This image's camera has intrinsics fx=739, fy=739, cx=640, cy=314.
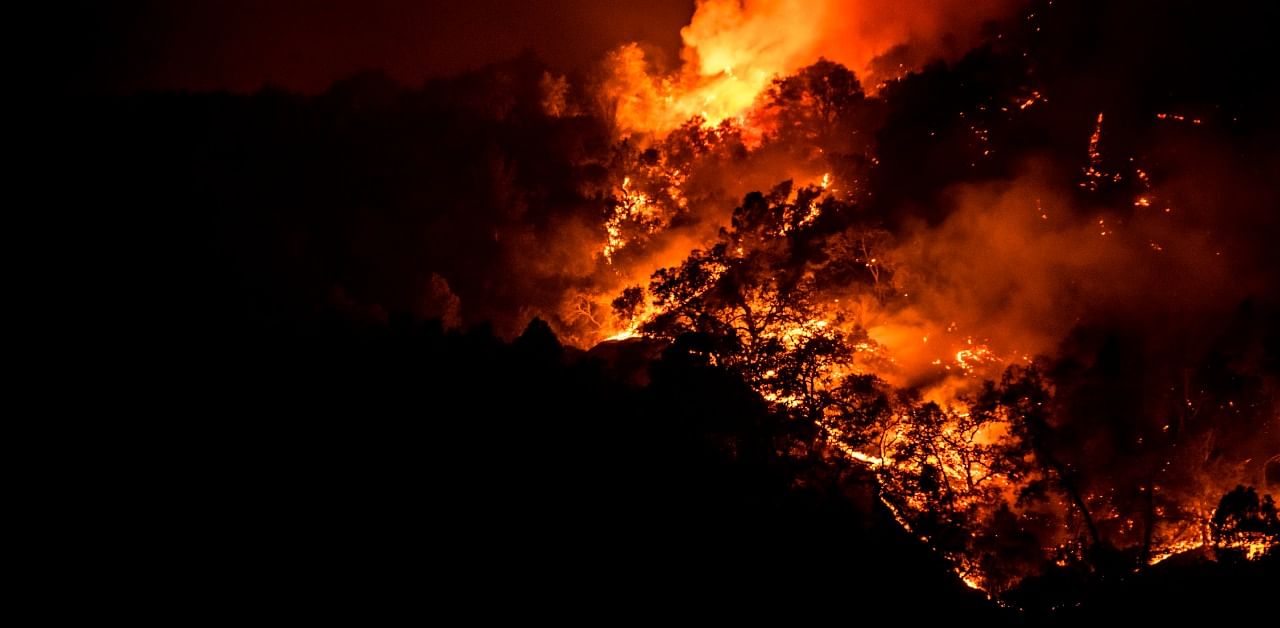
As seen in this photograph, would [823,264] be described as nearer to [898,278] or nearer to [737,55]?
[898,278]

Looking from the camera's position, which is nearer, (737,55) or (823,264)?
(823,264)

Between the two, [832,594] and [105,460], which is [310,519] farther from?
[832,594]

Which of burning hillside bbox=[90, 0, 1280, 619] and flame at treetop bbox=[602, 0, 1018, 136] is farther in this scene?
flame at treetop bbox=[602, 0, 1018, 136]

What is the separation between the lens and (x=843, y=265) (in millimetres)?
22047

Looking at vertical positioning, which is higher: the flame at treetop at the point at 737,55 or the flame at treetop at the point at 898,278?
the flame at treetop at the point at 737,55

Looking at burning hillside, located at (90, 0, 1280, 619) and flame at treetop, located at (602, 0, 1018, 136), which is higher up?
flame at treetop, located at (602, 0, 1018, 136)

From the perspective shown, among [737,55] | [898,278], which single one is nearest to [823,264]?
[898,278]

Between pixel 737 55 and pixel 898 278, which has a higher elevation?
pixel 737 55

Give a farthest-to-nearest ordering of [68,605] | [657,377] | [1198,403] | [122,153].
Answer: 1. [122,153]
2. [1198,403]
3. [657,377]
4. [68,605]

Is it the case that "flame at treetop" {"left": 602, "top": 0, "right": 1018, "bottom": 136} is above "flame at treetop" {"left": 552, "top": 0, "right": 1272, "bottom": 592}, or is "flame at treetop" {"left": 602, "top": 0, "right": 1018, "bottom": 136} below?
above

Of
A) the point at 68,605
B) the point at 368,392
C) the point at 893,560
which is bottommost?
the point at 68,605

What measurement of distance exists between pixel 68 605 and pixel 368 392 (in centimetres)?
546

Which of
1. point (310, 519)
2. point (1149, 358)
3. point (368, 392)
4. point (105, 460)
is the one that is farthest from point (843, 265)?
point (105, 460)

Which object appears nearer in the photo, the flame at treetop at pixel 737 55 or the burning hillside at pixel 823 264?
the burning hillside at pixel 823 264
